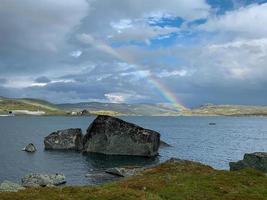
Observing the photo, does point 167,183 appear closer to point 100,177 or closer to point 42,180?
point 42,180

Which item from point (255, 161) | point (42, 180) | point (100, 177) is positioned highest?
point (255, 161)

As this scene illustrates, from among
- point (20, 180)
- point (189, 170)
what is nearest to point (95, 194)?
point (189, 170)

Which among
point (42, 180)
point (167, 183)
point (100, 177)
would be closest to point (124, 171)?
point (100, 177)

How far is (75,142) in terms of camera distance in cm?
11075

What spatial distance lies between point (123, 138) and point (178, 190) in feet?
221

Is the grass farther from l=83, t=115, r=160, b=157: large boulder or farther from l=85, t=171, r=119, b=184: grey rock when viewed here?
l=83, t=115, r=160, b=157: large boulder

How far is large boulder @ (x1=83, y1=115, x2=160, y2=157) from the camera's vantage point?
95.2m

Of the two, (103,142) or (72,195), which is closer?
(72,195)

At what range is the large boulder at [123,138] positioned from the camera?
95.2 m

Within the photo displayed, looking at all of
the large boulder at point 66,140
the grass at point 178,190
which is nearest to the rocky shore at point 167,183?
the grass at point 178,190

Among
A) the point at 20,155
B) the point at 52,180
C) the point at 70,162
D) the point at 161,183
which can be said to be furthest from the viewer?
the point at 20,155

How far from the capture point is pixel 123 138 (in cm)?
9650

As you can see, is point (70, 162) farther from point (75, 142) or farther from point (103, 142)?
point (75, 142)

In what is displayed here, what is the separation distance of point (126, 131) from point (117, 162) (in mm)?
10404
